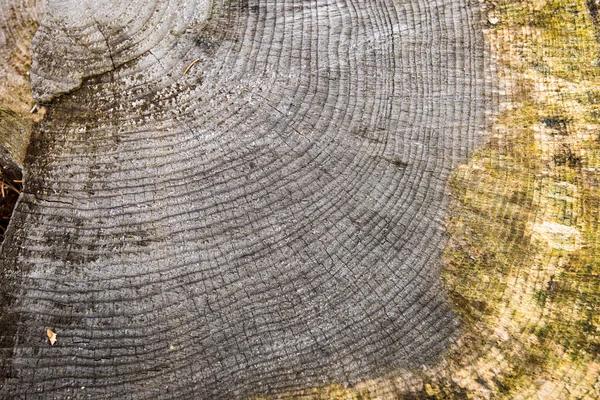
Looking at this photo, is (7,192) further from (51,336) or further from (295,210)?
(295,210)

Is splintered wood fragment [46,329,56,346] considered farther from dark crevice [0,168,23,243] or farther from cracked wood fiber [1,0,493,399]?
dark crevice [0,168,23,243]

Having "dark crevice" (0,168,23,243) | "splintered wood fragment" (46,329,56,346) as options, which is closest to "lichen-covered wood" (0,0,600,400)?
"splintered wood fragment" (46,329,56,346)

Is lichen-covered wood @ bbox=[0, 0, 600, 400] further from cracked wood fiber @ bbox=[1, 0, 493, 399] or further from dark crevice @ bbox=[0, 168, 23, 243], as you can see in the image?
dark crevice @ bbox=[0, 168, 23, 243]

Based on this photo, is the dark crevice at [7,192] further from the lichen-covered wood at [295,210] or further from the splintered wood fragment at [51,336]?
the splintered wood fragment at [51,336]

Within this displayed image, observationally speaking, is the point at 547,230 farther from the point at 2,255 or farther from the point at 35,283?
the point at 2,255

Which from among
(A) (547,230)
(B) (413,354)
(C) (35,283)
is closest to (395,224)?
(B) (413,354)

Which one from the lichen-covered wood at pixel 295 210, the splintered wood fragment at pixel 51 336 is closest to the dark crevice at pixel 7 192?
the lichen-covered wood at pixel 295 210

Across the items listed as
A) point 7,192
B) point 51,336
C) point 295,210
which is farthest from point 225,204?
point 7,192

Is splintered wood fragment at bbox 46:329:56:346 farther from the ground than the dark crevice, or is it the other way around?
the dark crevice

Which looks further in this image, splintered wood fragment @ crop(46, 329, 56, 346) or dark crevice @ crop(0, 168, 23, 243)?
dark crevice @ crop(0, 168, 23, 243)
